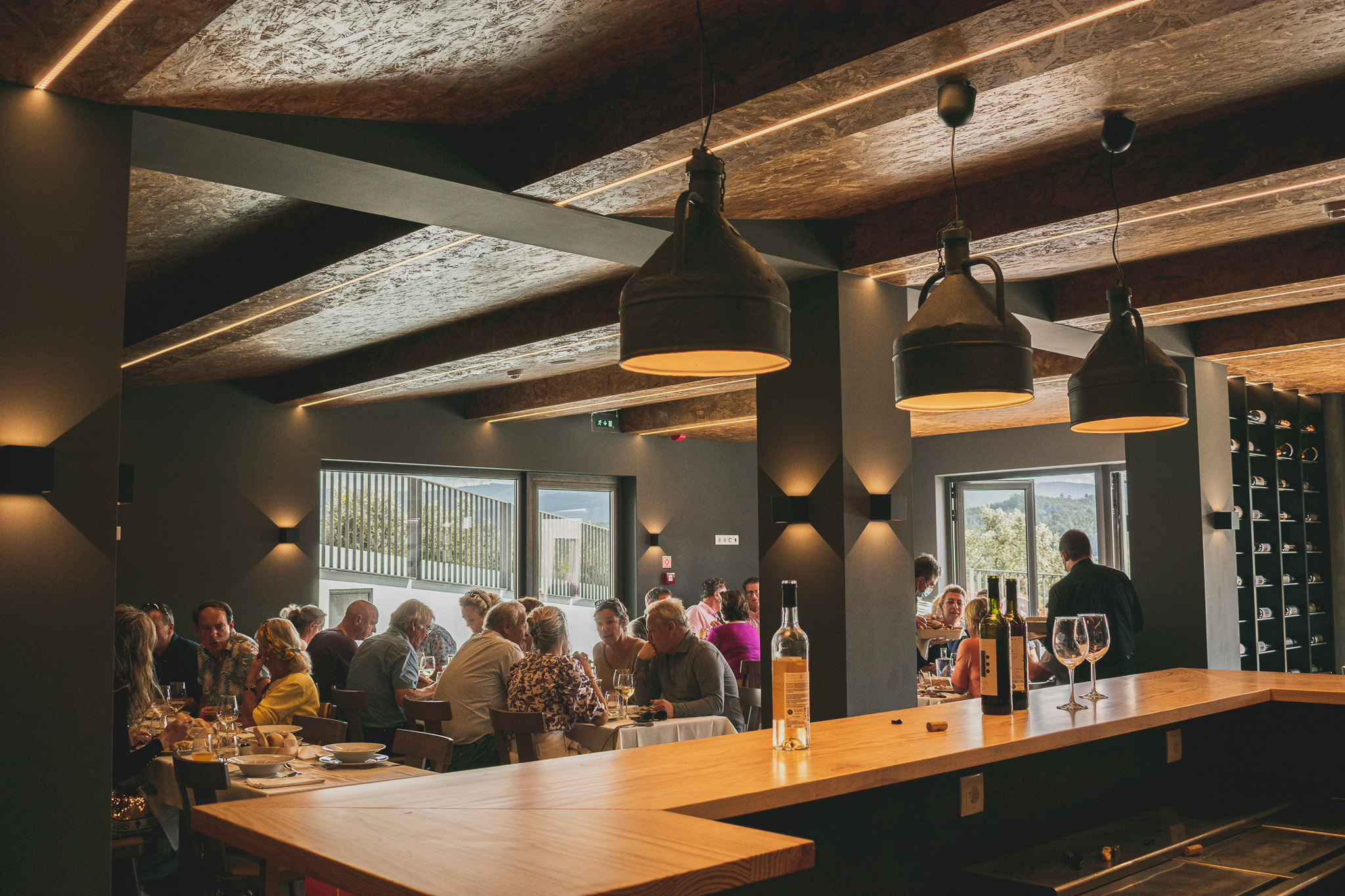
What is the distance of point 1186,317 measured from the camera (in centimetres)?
664

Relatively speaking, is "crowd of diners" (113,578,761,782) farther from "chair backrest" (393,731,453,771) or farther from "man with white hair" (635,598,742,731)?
"chair backrest" (393,731,453,771)

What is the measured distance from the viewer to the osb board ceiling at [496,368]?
23.0ft

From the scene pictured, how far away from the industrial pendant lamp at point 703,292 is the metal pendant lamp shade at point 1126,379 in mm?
1416

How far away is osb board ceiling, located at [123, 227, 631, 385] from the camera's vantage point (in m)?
5.15

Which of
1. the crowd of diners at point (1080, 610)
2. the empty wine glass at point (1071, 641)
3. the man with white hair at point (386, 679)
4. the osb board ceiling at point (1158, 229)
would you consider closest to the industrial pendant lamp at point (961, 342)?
the empty wine glass at point (1071, 641)

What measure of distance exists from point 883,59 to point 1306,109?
81.6 inches

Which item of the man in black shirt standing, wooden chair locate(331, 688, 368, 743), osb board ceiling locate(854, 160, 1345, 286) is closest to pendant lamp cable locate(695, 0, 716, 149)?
osb board ceiling locate(854, 160, 1345, 286)

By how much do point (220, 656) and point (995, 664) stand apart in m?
5.26

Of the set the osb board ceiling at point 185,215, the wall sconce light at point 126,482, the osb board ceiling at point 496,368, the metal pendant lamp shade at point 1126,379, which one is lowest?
the wall sconce light at point 126,482

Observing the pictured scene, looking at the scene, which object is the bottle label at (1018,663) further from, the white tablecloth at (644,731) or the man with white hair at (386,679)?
the man with white hair at (386,679)

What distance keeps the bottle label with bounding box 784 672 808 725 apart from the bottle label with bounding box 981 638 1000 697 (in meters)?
0.76

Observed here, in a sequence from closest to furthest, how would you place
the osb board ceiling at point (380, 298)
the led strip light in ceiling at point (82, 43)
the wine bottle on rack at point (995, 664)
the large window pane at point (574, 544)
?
the led strip light in ceiling at point (82, 43) → the wine bottle on rack at point (995, 664) → the osb board ceiling at point (380, 298) → the large window pane at point (574, 544)

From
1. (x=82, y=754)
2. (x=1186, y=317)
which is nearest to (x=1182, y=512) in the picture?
(x=1186, y=317)

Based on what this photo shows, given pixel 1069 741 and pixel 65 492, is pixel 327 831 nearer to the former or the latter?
pixel 1069 741
